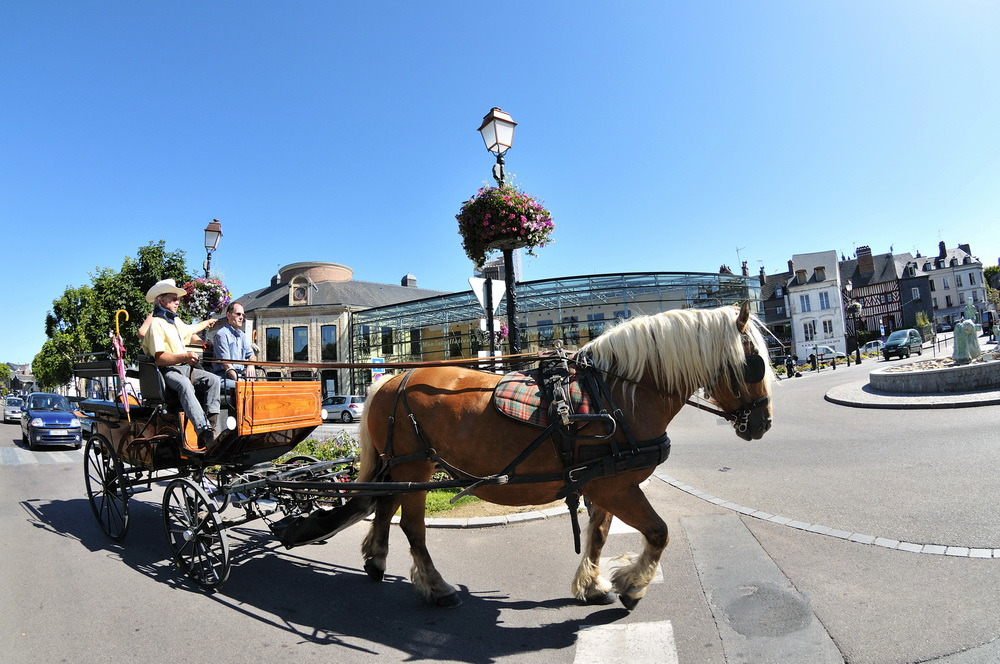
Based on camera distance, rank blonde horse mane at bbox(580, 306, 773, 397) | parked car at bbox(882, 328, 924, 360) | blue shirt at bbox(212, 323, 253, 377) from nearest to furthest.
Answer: blonde horse mane at bbox(580, 306, 773, 397) < blue shirt at bbox(212, 323, 253, 377) < parked car at bbox(882, 328, 924, 360)

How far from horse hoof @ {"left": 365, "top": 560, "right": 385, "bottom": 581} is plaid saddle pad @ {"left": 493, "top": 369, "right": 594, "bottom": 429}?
188cm

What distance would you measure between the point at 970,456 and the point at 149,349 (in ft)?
32.1

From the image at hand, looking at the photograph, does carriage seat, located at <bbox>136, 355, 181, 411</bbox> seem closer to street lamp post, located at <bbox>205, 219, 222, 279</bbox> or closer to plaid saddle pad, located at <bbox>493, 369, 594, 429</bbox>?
plaid saddle pad, located at <bbox>493, 369, 594, 429</bbox>

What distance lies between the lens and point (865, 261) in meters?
70.3

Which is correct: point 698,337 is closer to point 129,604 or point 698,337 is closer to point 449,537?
point 449,537

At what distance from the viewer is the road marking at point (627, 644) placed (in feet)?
9.64

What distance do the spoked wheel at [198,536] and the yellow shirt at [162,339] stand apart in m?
1.23

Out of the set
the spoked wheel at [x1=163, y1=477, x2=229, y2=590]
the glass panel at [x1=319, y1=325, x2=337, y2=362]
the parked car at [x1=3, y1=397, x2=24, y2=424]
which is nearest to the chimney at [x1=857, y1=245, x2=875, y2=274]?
the glass panel at [x1=319, y1=325, x2=337, y2=362]

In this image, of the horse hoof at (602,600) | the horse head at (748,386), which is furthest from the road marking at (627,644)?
the horse head at (748,386)

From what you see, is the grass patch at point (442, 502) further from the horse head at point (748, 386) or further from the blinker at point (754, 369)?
the blinker at point (754, 369)

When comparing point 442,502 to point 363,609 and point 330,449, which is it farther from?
point 330,449

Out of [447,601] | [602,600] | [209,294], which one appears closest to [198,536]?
[447,601]

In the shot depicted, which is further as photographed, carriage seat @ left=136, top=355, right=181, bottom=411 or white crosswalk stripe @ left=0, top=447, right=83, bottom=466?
white crosswalk stripe @ left=0, top=447, right=83, bottom=466

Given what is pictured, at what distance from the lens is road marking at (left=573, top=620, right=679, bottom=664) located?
2.94m
